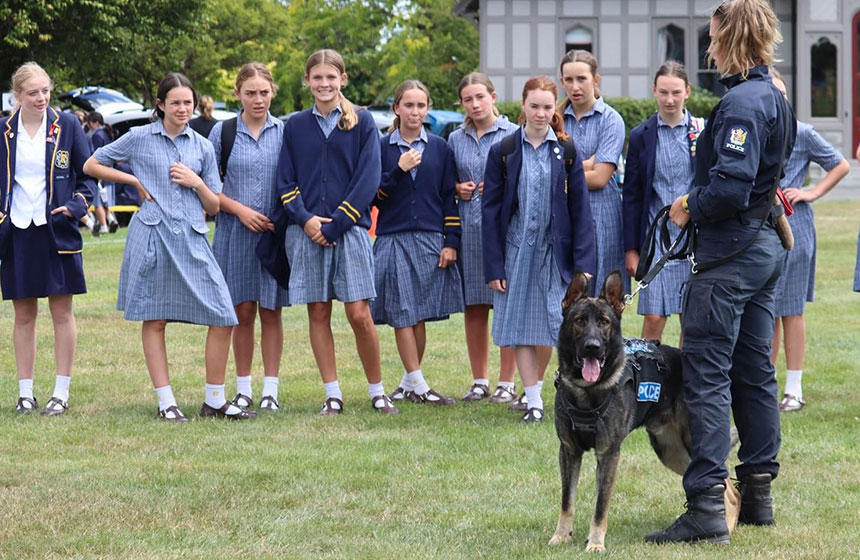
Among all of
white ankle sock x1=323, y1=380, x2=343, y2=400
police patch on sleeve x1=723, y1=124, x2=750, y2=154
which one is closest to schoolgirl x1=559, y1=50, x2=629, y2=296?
white ankle sock x1=323, y1=380, x2=343, y2=400

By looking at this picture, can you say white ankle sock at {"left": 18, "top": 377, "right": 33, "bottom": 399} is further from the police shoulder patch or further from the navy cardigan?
the police shoulder patch

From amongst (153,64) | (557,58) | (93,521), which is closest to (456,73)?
(557,58)

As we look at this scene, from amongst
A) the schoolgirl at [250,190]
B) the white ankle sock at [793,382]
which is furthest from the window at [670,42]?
the schoolgirl at [250,190]

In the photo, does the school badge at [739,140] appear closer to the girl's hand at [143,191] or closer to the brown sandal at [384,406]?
the brown sandal at [384,406]

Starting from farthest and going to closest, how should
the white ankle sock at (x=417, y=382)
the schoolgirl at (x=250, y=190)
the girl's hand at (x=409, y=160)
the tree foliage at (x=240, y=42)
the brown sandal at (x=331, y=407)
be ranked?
the tree foliage at (x=240, y=42)
the white ankle sock at (x=417, y=382)
the girl's hand at (x=409, y=160)
the brown sandal at (x=331, y=407)
the schoolgirl at (x=250, y=190)

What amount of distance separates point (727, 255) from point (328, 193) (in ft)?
11.3

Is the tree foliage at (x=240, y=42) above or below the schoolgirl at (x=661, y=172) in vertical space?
above

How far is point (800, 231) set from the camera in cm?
857

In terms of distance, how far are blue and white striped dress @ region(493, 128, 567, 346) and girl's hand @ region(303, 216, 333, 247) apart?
118cm

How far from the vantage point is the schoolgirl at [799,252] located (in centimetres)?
852

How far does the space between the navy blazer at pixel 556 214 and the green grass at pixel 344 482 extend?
3.39ft

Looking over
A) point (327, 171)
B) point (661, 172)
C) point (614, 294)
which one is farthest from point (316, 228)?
point (614, 294)

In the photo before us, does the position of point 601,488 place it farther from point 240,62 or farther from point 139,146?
point 240,62

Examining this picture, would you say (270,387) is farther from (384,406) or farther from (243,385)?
(384,406)
